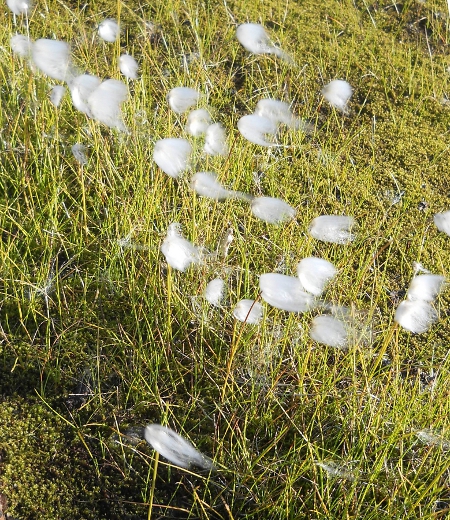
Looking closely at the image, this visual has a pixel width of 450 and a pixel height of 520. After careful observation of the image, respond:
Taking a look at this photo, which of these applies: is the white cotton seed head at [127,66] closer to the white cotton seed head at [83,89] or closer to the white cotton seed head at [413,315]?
the white cotton seed head at [83,89]

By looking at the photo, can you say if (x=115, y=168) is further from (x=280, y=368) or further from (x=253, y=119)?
(x=280, y=368)

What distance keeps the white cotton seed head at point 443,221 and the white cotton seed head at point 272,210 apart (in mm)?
463

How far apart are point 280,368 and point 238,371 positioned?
0.11m

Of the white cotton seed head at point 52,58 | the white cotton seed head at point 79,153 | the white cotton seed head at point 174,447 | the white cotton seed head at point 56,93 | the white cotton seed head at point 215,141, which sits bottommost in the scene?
the white cotton seed head at point 174,447

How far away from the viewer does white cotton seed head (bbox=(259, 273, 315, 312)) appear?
1619mm

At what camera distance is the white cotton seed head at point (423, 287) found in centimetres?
160

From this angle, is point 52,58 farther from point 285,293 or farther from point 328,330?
point 328,330

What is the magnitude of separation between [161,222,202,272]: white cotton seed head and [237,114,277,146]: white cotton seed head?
1.44 feet

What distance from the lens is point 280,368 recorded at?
5.71 ft

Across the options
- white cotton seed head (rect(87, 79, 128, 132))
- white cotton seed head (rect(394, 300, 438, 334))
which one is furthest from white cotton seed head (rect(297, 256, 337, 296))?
white cotton seed head (rect(87, 79, 128, 132))

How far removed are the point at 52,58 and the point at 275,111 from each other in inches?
29.9

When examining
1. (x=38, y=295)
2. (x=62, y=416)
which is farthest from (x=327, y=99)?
(x=62, y=416)

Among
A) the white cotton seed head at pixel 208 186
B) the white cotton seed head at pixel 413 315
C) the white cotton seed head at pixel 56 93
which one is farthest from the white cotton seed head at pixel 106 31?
the white cotton seed head at pixel 413 315

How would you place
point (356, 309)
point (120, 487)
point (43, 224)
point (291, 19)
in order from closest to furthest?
point (120, 487)
point (356, 309)
point (43, 224)
point (291, 19)
